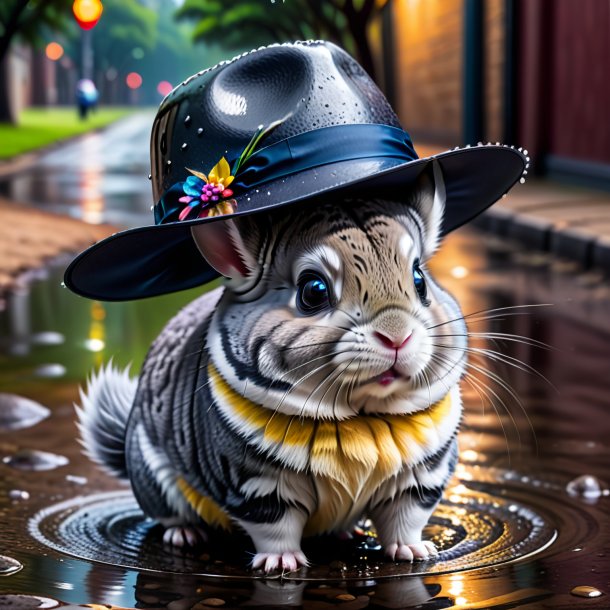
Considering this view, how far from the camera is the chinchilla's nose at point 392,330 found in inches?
119

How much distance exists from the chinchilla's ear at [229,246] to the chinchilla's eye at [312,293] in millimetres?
141

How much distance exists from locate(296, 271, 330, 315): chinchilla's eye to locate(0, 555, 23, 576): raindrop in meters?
0.94

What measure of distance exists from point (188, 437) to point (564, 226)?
8.46 metres

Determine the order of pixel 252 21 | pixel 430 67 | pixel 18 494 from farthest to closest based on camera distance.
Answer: pixel 252 21
pixel 430 67
pixel 18 494

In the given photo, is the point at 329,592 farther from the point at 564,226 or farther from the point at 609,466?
the point at 564,226

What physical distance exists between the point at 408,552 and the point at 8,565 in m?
0.95

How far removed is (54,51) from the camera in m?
73.3

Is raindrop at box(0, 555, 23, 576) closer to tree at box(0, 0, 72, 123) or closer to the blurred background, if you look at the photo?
the blurred background

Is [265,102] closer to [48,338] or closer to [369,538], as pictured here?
[369,538]

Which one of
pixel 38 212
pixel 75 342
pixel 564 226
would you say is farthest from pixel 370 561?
pixel 38 212

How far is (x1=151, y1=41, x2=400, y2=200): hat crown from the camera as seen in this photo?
129 inches

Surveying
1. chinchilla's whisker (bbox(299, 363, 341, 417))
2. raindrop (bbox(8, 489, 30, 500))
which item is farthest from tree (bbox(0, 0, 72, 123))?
chinchilla's whisker (bbox(299, 363, 341, 417))

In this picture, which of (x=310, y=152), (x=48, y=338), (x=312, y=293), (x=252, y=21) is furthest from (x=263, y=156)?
(x=252, y=21)

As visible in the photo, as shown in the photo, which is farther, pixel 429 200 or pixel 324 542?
pixel 324 542
